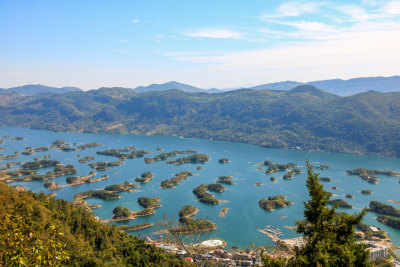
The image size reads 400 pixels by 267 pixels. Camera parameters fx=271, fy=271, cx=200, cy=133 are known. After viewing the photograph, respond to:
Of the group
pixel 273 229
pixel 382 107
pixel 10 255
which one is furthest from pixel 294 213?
pixel 382 107

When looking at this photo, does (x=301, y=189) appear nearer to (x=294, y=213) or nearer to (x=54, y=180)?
(x=294, y=213)

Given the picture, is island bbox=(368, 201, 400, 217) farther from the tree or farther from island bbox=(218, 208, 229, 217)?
the tree

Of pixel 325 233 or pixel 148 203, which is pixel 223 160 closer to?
pixel 148 203

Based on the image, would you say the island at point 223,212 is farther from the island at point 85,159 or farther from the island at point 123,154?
the island at point 85,159

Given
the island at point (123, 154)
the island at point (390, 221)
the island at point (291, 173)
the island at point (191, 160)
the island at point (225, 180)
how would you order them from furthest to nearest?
the island at point (123, 154) < the island at point (191, 160) < the island at point (291, 173) < the island at point (225, 180) < the island at point (390, 221)

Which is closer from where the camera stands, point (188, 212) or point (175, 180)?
point (188, 212)

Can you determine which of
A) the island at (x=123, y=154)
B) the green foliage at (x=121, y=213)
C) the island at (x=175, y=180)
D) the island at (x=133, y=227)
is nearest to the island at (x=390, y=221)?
the island at (x=133, y=227)

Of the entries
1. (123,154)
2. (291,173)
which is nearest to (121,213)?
(291,173)
